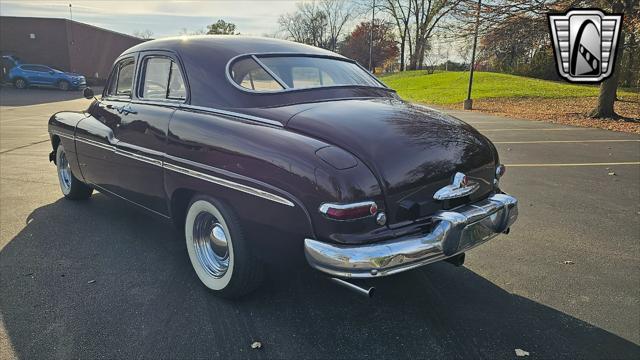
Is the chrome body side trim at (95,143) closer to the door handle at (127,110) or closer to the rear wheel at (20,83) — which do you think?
the door handle at (127,110)

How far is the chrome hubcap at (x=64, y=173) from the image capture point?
17.4 ft

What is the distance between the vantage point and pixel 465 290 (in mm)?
3348

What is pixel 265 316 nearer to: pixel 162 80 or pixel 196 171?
pixel 196 171

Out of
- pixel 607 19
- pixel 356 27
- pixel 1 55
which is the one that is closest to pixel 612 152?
Result: pixel 607 19

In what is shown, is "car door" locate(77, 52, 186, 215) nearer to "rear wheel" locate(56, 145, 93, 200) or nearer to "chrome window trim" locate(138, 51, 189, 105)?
"chrome window trim" locate(138, 51, 189, 105)

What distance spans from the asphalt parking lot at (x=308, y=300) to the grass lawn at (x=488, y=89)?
2016cm

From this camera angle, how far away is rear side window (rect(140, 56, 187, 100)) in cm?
354

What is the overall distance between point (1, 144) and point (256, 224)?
8648mm

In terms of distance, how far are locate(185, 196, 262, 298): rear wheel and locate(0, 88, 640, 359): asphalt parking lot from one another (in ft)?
0.48

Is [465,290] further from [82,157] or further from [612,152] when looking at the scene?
[612,152]

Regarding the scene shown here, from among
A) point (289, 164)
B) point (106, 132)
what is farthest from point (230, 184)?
point (106, 132)

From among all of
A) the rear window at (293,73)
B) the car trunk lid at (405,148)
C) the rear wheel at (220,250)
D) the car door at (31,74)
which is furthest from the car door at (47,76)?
the car trunk lid at (405,148)

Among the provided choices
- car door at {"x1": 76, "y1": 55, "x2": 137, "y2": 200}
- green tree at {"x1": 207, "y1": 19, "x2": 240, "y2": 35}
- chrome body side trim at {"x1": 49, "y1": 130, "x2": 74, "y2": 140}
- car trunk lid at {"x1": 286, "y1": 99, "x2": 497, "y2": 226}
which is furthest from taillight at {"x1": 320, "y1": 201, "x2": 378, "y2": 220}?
green tree at {"x1": 207, "y1": 19, "x2": 240, "y2": 35}

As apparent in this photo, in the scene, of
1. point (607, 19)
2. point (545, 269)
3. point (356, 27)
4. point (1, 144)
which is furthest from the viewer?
point (356, 27)
